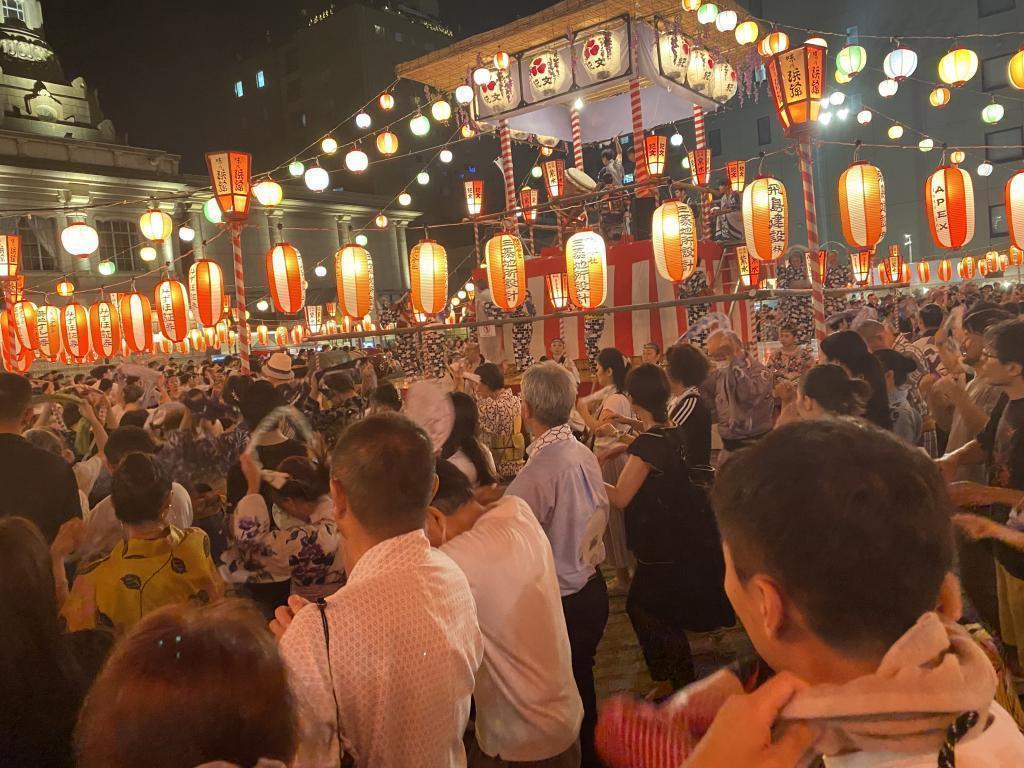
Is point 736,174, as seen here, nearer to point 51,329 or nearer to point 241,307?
point 241,307

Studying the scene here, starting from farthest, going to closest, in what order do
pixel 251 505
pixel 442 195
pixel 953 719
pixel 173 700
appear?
pixel 442 195
pixel 251 505
pixel 173 700
pixel 953 719

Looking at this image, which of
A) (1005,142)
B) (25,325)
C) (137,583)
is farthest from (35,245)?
(1005,142)

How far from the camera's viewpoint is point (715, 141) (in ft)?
112

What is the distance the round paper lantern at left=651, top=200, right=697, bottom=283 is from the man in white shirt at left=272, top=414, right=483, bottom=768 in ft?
25.6

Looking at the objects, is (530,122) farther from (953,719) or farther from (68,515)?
(953,719)

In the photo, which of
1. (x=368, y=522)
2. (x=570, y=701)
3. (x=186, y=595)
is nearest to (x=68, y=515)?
(x=186, y=595)

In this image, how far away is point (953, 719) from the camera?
2.71ft

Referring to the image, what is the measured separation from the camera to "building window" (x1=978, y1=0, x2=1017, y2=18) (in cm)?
2604

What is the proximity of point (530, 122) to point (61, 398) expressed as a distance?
13.4 m

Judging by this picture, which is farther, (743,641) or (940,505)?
(743,641)

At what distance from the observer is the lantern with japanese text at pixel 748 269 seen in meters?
13.5

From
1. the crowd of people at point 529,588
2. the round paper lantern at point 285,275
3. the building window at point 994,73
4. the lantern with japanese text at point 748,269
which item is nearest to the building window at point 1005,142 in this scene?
the building window at point 994,73

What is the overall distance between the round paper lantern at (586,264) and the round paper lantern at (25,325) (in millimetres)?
11693

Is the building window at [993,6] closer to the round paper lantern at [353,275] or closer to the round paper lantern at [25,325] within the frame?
the round paper lantern at [353,275]
